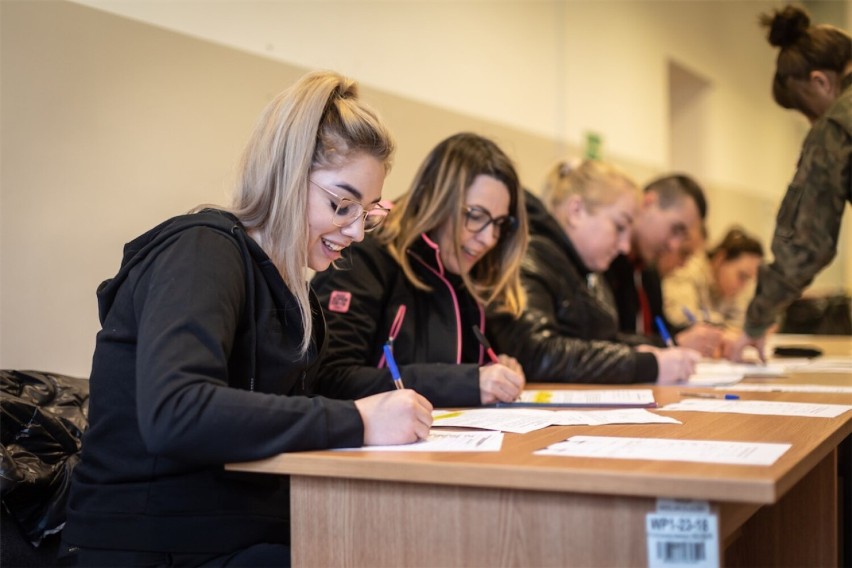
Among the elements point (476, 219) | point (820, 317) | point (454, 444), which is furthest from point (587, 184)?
point (820, 317)

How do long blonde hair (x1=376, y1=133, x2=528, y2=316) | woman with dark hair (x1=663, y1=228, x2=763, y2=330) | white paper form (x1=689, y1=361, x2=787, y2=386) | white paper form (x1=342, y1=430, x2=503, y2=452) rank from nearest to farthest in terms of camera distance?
white paper form (x1=342, y1=430, x2=503, y2=452), long blonde hair (x1=376, y1=133, x2=528, y2=316), white paper form (x1=689, y1=361, x2=787, y2=386), woman with dark hair (x1=663, y1=228, x2=763, y2=330)

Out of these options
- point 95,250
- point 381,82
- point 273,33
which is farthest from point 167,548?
point 381,82

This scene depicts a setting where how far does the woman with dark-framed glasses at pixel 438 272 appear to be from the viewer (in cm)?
183

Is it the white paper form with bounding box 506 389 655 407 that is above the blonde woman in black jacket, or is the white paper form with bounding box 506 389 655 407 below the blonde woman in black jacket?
below

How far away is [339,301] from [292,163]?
52 cm

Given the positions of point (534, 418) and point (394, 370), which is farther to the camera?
point (394, 370)

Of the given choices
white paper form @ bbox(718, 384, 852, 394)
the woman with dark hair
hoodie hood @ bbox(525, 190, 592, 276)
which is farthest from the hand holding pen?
the woman with dark hair

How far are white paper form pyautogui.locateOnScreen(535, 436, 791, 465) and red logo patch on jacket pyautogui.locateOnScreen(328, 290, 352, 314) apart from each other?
70 centimetres

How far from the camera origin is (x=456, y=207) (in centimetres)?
198

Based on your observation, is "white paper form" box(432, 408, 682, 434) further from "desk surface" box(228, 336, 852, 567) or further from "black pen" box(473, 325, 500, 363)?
"black pen" box(473, 325, 500, 363)

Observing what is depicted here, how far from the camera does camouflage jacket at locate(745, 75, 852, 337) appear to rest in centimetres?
226

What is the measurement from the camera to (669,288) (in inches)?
171

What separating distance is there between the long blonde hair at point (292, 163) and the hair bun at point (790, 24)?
1.62 metres

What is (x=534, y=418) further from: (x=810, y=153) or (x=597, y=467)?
(x=810, y=153)
